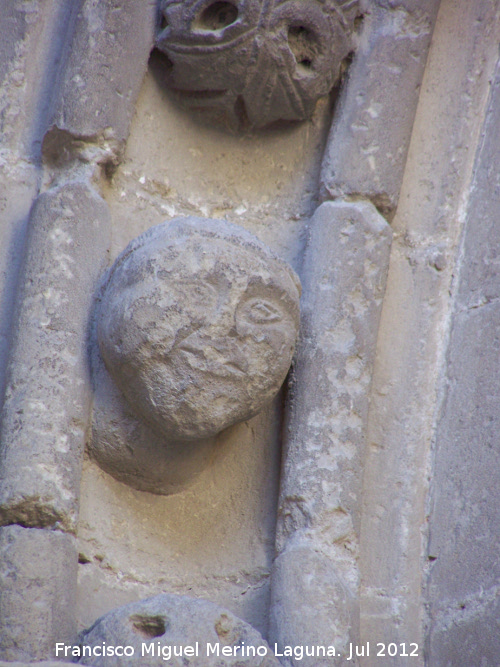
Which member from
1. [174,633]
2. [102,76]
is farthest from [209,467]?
[102,76]

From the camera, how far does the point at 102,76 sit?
6.66 ft

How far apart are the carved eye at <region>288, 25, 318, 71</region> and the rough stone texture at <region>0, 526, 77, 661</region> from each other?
4.28ft

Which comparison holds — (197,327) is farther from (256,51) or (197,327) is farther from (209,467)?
(256,51)

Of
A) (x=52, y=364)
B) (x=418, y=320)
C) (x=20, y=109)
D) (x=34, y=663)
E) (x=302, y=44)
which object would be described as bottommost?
(x=34, y=663)

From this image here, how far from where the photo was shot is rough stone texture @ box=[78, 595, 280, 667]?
1382mm

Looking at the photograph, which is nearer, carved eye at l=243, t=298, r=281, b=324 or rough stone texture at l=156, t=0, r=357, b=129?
carved eye at l=243, t=298, r=281, b=324

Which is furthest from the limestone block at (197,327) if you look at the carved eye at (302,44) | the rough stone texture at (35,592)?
the carved eye at (302,44)

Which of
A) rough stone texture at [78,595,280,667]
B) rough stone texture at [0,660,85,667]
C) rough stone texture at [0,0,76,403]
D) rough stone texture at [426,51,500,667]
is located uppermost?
rough stone texture at [0,0,76,403]

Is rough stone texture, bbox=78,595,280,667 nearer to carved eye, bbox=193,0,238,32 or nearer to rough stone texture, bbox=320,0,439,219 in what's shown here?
rough stone texture, bbox=320,0,439,219

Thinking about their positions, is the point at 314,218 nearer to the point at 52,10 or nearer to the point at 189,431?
the point at 189,431

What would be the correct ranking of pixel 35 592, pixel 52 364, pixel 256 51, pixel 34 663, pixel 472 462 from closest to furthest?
pixel 34 663 < pixel 35 592 < pixel 52 364 < pixel 472 462 < pixel 256 51

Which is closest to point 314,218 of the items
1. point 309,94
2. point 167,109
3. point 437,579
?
point 309,94

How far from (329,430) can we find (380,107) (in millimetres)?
869

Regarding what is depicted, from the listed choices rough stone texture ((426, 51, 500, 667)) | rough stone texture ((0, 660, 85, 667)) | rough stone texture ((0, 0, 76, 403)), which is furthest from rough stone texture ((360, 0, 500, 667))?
rough stone texture ((0, 0, 76, 403))
